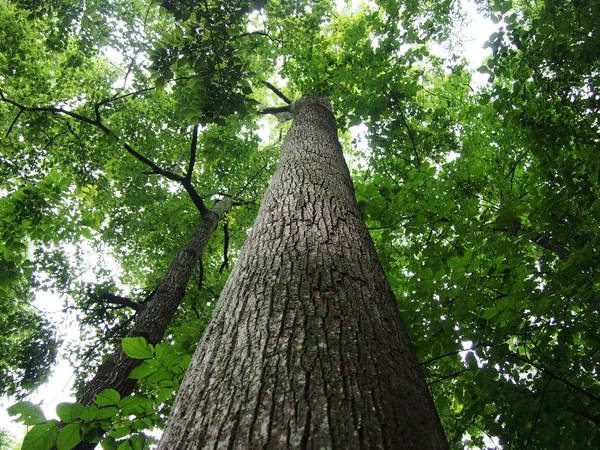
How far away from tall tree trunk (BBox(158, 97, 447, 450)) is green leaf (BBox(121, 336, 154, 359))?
34cm

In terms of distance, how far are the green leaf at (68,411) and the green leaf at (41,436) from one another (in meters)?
0.04

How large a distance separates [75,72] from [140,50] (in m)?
2.79

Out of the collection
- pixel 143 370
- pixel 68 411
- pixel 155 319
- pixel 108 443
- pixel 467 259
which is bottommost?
pixel 108 443

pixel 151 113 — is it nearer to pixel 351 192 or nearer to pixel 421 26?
pixel 421 26

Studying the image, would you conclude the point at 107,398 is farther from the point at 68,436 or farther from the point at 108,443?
the point at 108,443

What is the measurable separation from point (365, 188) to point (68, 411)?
330cm

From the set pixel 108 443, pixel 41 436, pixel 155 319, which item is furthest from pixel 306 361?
pixel 155 319

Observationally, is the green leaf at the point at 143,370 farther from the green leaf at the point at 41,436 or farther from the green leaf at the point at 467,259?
the green leaf at the point at 467,259

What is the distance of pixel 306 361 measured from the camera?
1021 mm

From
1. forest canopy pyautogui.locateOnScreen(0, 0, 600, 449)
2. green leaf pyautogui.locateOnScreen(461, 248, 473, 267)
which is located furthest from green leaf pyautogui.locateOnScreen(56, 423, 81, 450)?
green leaf pyautogui.locateOnScreen(461, 248, 473, 267)

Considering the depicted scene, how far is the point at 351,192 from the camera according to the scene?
2.64 m

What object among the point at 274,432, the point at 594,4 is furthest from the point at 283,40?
the point at 274,432

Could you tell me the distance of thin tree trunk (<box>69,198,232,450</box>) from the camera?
3738 millimetres

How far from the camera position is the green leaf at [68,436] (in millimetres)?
1299
